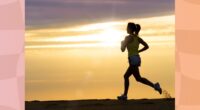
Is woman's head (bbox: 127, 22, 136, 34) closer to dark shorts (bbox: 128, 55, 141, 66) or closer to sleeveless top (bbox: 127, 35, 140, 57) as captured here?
sleeveless top (bbox: 127, 35, 140, 57)

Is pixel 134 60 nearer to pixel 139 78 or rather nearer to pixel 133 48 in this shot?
pixel 133 48

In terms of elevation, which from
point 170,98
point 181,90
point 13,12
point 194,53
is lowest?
point 170,98

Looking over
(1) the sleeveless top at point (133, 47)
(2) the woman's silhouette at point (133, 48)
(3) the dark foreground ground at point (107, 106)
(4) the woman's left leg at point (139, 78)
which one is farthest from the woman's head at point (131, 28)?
(3) the dark foreground ground at point (107, 106)

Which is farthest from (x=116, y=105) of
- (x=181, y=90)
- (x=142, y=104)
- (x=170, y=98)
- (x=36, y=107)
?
(x=181, y=90)

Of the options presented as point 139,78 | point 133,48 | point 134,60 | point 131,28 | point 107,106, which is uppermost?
point 131,28

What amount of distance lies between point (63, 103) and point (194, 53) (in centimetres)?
717

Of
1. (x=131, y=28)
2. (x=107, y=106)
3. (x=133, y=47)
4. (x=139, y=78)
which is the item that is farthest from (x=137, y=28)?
(x=107, y=106)

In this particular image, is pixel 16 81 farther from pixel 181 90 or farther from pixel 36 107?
pixel 36 107

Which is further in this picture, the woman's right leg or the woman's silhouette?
the woman's right leg

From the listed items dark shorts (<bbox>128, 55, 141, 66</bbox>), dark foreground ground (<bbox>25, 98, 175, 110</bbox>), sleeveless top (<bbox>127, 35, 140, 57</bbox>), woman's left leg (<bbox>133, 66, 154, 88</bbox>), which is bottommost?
dark foreground ground (<bbox>25, 98, 175, 110</bbox>)

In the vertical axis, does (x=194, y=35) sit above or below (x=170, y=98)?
above

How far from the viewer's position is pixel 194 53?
5523 millimetres

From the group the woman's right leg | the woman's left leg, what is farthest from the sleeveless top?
the woman's right leg

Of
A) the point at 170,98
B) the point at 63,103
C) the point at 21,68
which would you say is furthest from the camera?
the point at 170,98
